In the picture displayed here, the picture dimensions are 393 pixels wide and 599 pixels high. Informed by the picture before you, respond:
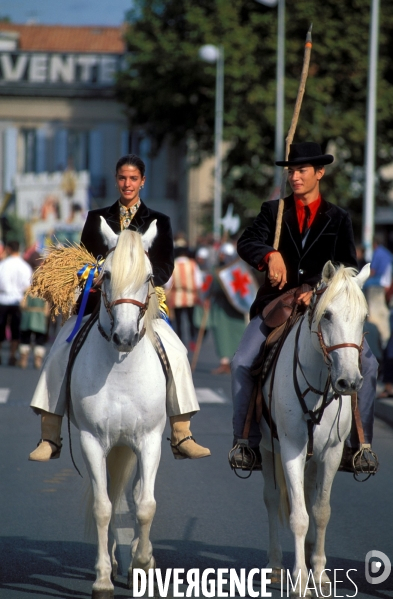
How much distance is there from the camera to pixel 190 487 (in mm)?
9328

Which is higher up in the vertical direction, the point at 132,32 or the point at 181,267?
the point at 132,32

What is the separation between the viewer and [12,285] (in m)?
20.6

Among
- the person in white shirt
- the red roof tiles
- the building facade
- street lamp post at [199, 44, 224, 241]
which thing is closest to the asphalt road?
the person in white shirt

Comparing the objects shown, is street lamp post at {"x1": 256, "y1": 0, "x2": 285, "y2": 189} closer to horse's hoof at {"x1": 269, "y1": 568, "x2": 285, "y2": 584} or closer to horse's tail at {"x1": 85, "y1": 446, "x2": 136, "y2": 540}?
horse's tail at {"x1": 85, "y1": 446, "x2": 136, "y2": 540}

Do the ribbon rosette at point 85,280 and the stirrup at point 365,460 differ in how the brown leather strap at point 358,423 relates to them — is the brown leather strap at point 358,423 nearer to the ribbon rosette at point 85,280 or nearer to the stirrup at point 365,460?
the stirrup at point 365,460

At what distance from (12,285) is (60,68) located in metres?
52.3

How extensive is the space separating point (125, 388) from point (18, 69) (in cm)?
6728

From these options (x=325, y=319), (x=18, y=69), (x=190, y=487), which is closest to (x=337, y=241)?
(x=325, y=319)

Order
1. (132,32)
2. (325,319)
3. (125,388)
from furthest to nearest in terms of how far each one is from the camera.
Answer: (132,32)
(125,388)
(325,319)

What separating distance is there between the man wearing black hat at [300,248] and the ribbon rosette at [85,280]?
2.91ft

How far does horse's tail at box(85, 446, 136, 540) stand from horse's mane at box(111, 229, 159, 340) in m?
1.20

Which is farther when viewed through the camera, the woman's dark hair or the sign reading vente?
the sign reading vente

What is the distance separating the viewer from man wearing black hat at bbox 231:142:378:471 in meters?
6.53

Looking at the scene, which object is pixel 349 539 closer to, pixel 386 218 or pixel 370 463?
pixel 370 463
